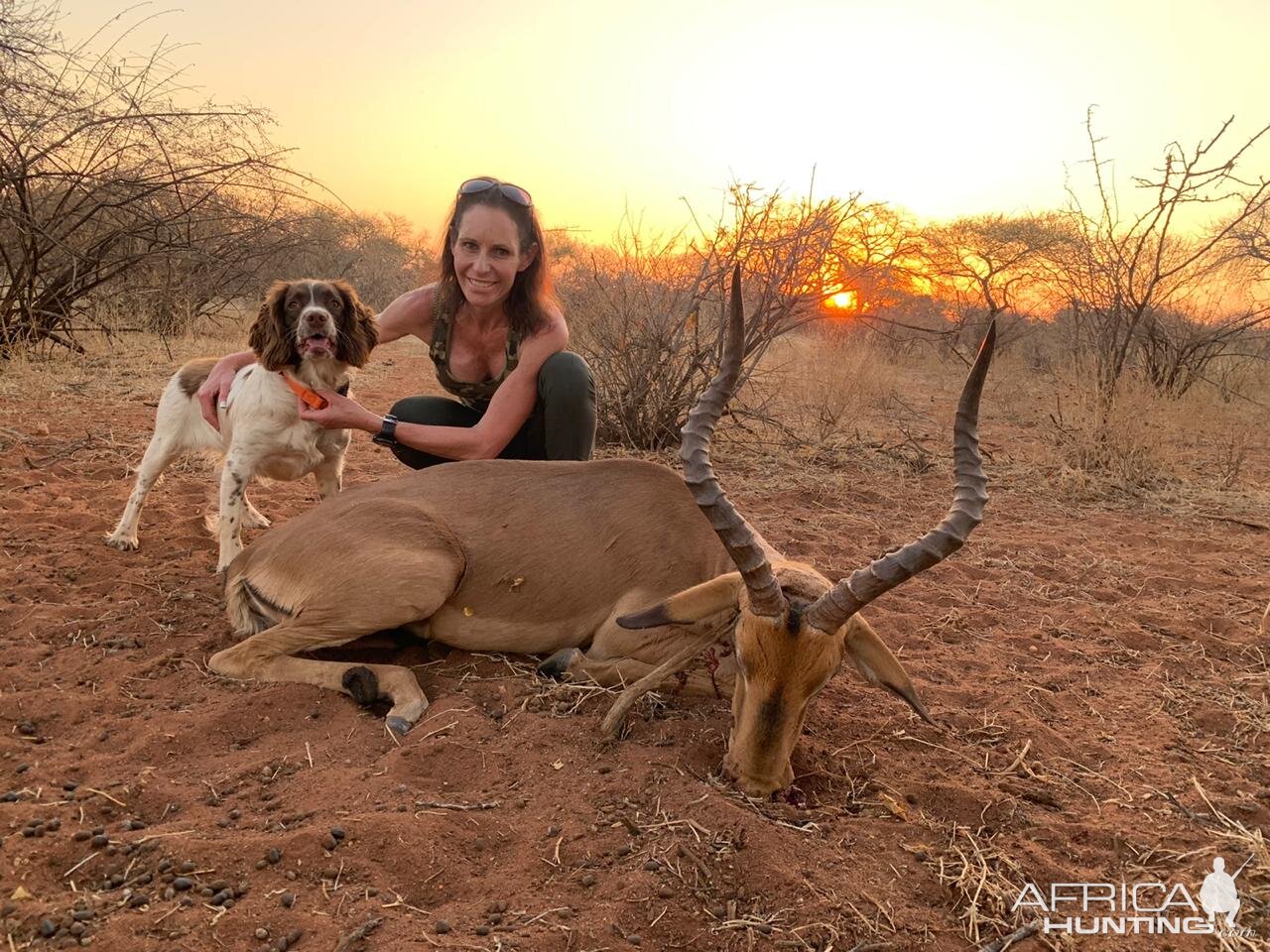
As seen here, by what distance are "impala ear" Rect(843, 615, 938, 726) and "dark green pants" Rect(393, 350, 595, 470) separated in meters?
2.66

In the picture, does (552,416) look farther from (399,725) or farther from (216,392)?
(399,725)

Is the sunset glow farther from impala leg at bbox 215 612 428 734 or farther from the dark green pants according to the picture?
impala leg at bbox 215 612 428 734

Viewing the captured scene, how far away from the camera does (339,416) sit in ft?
15.1

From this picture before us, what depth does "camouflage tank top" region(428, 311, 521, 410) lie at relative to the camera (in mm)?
5223

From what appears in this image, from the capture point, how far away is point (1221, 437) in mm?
11242

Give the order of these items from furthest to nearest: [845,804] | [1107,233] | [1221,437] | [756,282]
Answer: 1. [1221,437]
2. [1107,233]
3. [756,282]
4. [845,804]

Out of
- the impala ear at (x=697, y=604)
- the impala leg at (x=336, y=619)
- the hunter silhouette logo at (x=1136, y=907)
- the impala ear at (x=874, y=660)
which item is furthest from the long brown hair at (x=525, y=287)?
the hunter silhouette logo at (x=1136, y=907)

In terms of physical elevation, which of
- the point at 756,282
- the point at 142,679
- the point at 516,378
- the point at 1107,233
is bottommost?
the point at 142,679

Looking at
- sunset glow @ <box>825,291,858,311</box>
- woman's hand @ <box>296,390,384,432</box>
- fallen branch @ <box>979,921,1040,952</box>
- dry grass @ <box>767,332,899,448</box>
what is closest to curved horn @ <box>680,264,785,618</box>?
fallen branch @ <box>979,921,1040,952</box>

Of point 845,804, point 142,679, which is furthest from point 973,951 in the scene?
point 142,679

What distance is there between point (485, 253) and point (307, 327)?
1.11 metres

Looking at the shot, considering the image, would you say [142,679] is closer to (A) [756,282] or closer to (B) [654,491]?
(B) [654,491]

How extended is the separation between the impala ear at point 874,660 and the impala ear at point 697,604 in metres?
0.45

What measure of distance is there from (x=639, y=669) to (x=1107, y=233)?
31.1ft
